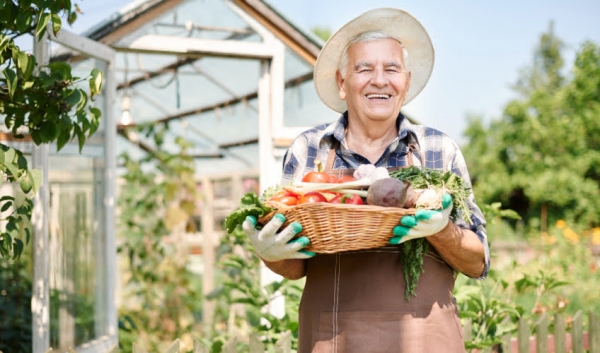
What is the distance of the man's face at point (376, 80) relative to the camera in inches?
74.0

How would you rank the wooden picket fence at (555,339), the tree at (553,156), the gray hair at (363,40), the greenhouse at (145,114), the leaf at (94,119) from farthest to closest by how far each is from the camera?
1. the tree at (553,156)
2. the wooden picket fence at (555,339)
3. the greenhouse at (145,114)
4. the leaf at (94,119)
5. the gray hair at (363,40)

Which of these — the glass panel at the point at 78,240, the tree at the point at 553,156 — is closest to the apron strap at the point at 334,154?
the glass panel at the point at 78,240

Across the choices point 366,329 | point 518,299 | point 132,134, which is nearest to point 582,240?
point 518,299

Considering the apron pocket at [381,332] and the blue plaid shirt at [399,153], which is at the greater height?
the blue plaid shirt at [399,153]

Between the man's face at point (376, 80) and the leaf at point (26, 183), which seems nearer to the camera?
the man's face at point (376, 80)

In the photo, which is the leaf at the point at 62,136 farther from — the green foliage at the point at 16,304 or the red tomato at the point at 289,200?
the green foliage at the point at 16,304

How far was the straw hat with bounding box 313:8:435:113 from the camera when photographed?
6.51 feet

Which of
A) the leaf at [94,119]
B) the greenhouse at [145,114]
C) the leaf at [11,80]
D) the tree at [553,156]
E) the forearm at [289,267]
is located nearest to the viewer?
the forearm at [289,267]

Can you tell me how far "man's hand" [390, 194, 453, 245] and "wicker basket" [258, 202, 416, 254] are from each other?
0.05 ft

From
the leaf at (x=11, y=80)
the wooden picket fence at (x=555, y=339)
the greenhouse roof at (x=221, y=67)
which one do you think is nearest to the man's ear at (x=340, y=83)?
the leaf at (x=11, y=80)

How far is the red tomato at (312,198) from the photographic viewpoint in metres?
1.60

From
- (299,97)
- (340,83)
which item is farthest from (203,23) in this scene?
(340,83)

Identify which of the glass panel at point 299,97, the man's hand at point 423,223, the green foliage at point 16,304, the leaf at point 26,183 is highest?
the glass panel at point 299,97

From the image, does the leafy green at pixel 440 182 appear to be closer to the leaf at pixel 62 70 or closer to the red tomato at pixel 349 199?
the red tomato at pixel 349 199
